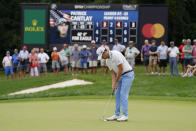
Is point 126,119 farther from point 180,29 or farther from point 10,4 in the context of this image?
point 10,4

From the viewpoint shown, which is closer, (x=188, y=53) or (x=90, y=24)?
(x=188, y=53)

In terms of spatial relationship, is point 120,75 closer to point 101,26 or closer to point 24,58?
point 24,58

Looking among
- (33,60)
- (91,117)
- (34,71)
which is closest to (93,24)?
(33,60)

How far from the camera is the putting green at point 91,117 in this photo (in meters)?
10.5

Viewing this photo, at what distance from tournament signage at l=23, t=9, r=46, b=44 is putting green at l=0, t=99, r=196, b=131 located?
13.7m

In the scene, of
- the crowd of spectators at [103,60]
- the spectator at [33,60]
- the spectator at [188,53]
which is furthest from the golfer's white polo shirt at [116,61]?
the spectator at [33,60]

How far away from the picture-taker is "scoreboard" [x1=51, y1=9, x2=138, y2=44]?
29.0 m

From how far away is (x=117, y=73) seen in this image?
11570mm

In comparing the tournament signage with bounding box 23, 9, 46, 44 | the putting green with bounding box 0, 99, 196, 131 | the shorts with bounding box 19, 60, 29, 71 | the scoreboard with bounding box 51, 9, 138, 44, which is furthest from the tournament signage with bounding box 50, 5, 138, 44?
the putting green with bounding box 0, 99, 196, 131

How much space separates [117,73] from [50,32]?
18.1 metres

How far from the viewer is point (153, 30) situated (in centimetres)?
2917

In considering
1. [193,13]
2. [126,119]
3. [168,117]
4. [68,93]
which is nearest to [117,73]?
[126,119]

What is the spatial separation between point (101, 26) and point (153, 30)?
→ 3.17m

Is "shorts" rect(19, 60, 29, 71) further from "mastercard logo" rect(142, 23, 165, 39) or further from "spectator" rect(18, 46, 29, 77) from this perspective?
"mastercard logo" rect(142, 23, 165, 39)
